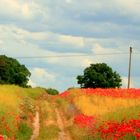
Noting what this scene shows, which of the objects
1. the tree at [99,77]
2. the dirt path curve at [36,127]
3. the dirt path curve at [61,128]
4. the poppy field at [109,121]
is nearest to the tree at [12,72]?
the tree at [99,77]

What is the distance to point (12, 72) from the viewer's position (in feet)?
341

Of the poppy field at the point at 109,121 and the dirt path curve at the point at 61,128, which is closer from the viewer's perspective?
the poppy field at the point at 109,121

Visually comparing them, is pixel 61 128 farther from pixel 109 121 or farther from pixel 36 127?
pixel 109 121

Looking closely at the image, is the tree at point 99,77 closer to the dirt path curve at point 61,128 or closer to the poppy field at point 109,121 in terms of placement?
the poppy field at point 109,121

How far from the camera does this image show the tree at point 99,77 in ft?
320

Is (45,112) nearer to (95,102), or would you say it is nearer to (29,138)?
(95,102)

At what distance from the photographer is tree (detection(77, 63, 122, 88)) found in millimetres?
97500

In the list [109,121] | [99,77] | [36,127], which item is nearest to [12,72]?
[99,77]

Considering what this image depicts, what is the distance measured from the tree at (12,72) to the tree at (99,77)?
10.6 metres

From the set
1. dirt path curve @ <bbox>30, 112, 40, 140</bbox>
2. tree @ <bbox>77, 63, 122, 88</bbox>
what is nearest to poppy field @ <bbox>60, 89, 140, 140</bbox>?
dirt path curve @ <bbox>30, 112, 40, 140</bbox>

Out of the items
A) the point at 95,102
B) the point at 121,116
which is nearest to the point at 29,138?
the point at 121,116

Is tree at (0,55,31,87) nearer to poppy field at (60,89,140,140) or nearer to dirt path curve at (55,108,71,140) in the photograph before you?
poppy field at (60,89,140,140)

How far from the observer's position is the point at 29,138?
2706cm

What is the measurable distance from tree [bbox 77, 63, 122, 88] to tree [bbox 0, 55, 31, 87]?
1061 centimetres
